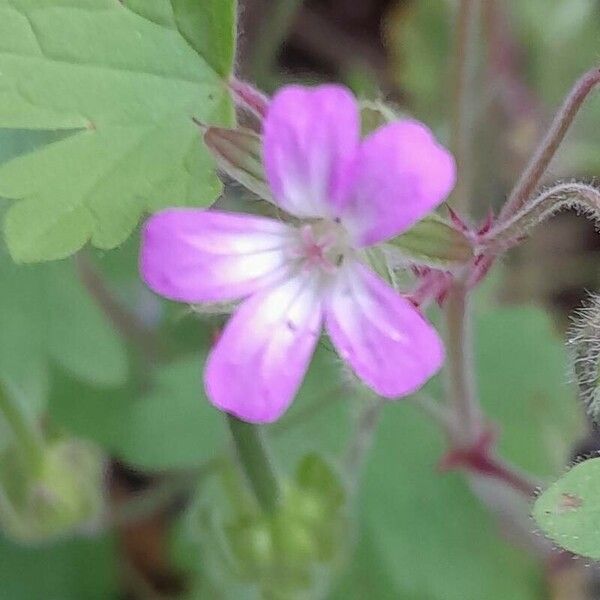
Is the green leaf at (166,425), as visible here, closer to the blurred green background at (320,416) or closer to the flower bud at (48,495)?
the blurred green background at (320,416)

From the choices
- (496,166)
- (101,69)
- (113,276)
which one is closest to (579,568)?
(496,166)

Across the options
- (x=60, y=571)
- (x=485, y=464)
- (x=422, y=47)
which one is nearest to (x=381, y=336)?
(x=485, y=464)

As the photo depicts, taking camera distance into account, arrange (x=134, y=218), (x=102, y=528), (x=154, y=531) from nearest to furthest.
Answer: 1. (x=134, y=218)
2. (x=102, y=528)
3. (x=154, y=531)

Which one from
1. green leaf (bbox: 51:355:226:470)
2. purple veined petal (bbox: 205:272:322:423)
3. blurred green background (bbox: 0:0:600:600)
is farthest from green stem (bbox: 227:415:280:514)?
green leaf (bbox: 51:355:226:470)

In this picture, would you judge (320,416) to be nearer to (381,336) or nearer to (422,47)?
(381,336)

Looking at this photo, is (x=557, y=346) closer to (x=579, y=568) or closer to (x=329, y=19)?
(x=579, y=568)

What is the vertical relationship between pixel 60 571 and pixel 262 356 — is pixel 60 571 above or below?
below
